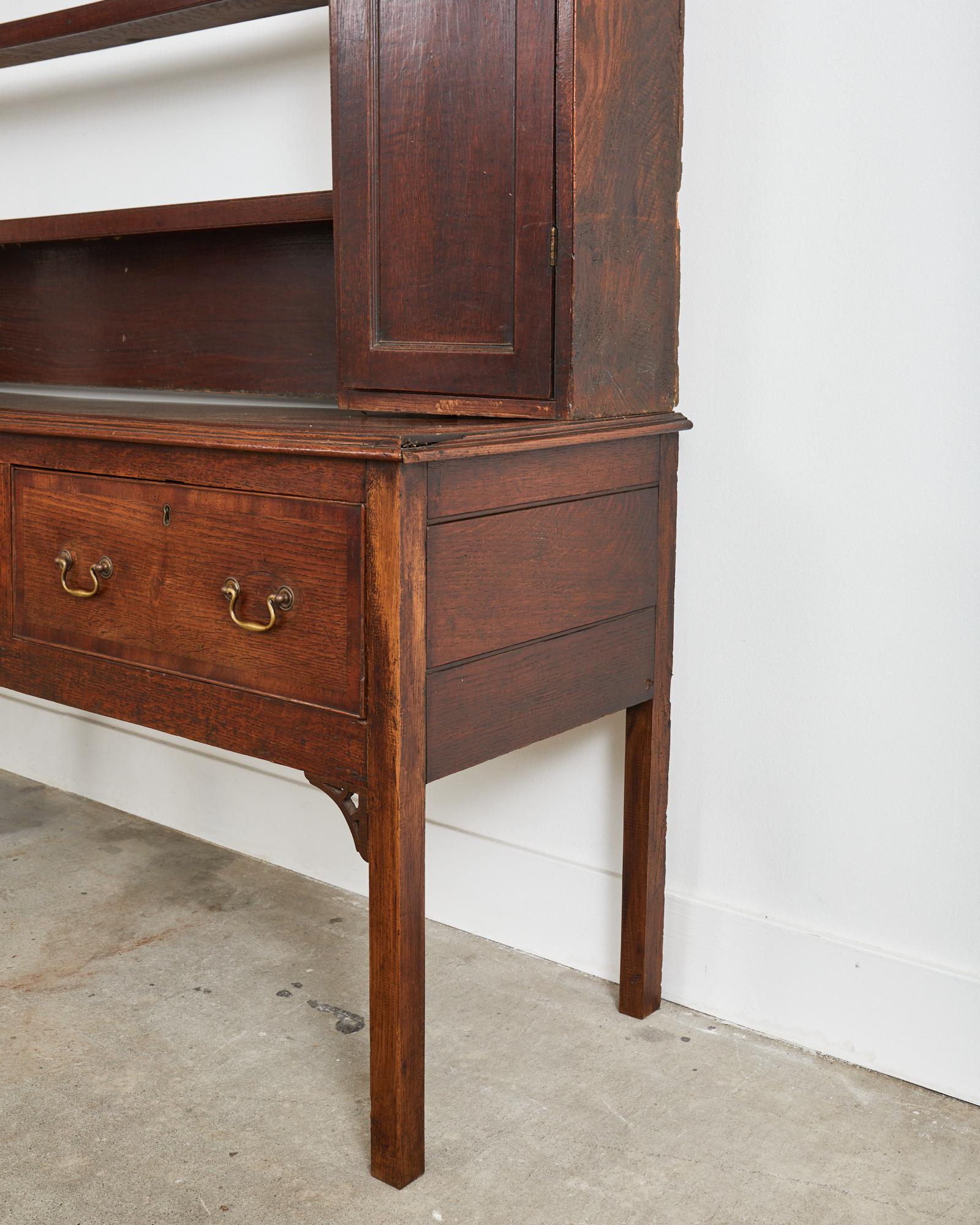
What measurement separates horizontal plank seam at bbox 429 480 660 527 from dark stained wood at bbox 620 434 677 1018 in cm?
10

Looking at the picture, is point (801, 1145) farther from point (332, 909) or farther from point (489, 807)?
point (332, 909)

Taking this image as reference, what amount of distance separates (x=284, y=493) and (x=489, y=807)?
90 cm

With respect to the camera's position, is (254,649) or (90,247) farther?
(90,247)

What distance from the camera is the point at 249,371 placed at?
2.28 m

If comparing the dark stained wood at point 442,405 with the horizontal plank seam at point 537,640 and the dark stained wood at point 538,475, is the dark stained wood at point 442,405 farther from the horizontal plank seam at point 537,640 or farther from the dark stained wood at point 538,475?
the horizontal plank seam at point 537,640

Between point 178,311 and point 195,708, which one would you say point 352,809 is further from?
point 178,311

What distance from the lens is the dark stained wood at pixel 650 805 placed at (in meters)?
1.79

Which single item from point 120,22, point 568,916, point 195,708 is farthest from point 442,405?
point 120,22

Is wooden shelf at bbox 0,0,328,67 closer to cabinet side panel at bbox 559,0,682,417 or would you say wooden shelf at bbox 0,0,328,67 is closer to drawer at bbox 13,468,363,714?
cabinet side panel at bbox 559,0,682,417

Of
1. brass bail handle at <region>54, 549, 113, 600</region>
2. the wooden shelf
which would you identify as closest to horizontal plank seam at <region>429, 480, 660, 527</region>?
brass bail handle at <region>54, 549, 113, 600</region>

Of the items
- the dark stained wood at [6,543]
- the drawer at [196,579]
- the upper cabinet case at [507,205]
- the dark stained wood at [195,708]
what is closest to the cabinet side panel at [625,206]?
the upper cabinet case at [507,205]

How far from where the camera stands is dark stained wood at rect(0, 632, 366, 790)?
1.40 m

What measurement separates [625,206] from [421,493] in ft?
1.81

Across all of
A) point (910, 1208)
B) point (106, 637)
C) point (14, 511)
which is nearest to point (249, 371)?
point (14, 511)
